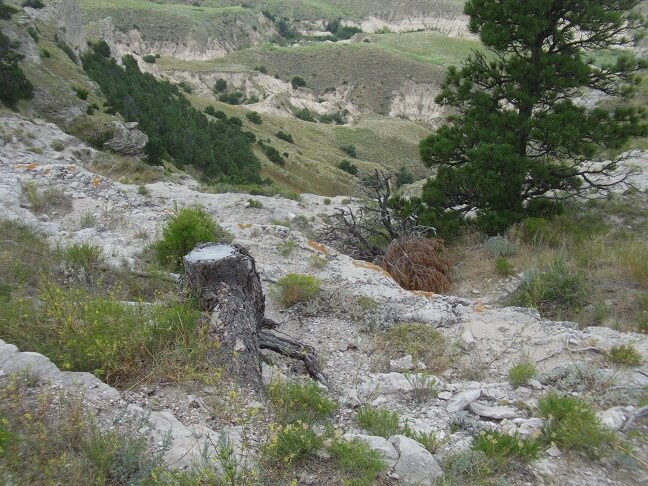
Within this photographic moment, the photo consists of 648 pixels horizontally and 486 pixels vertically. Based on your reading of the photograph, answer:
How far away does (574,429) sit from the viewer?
3.19 meters

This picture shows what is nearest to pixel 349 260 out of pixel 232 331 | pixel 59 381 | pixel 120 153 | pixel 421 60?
pixel 232 331

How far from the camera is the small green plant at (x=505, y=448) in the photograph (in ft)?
9.85

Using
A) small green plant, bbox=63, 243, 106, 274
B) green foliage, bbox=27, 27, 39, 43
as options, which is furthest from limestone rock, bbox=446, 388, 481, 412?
green foliage, bbox=27, 27, 39, 43

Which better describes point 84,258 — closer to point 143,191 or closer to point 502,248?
point 143,191

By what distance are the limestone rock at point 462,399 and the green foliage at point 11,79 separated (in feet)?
64.3

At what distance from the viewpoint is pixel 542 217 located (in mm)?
9695

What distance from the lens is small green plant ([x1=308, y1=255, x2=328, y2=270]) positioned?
23.6 feet

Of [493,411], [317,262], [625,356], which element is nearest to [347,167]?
[317,262]

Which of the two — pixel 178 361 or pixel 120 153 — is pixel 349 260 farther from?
pixel 120 153

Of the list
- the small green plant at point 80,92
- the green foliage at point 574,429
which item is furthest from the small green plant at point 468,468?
the small green plant at point 80,92

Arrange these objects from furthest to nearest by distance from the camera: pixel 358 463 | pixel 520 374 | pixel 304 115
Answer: pixel 304 115 < pixel 520 374 < pixel 358 463

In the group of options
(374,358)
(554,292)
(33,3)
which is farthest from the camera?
(33,3)

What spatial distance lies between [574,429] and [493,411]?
0.59 metres

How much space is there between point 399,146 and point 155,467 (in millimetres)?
65606
